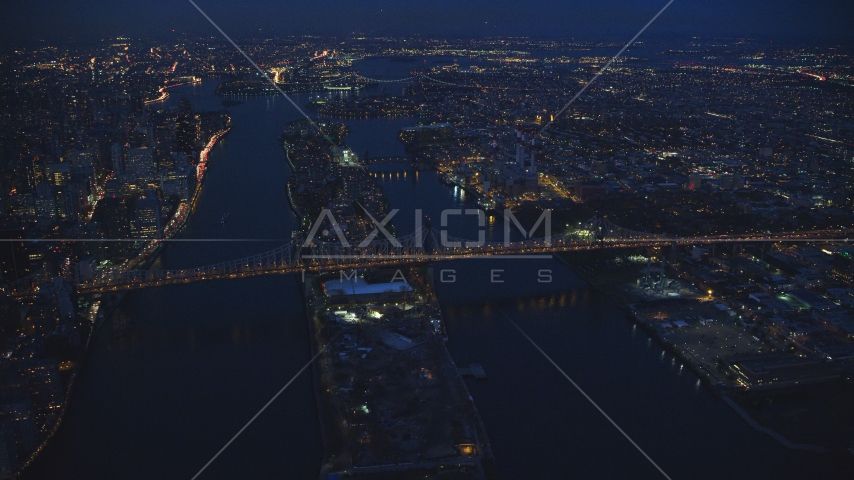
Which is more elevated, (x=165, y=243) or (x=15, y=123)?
(x=15, y=123)

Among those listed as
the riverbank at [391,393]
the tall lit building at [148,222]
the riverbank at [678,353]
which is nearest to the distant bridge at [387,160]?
the tall lit building at [148,222]

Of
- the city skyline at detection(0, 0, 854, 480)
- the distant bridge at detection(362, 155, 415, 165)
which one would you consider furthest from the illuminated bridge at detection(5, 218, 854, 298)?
the distant bridge at detection(362, 155, 415, 165)

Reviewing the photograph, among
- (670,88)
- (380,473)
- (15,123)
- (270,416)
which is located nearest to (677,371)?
(380,473)

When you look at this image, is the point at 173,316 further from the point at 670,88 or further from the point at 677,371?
the point at 670,88

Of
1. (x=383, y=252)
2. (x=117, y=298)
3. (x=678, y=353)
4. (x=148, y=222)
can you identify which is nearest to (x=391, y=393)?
(x=678, y=353)

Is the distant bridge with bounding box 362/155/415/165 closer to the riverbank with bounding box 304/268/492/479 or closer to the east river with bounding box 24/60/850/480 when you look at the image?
the east river with bounding box 24/60/850/480

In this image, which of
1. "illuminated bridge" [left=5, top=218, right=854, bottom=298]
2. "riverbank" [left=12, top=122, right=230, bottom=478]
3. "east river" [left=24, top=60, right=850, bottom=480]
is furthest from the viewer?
"illuminated bridge" [left=5, top=218, right=854, bottom=298]

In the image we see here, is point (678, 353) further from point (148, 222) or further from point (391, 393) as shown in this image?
A: point (148, 222)
